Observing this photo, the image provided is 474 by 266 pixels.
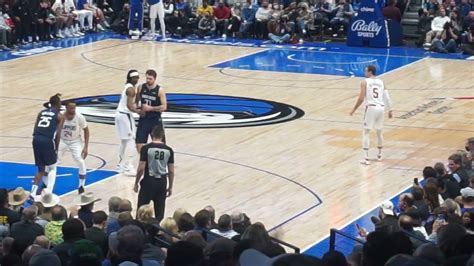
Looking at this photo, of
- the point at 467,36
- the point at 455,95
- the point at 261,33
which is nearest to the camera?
the point at 455,95

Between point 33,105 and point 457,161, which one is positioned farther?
point 33,105

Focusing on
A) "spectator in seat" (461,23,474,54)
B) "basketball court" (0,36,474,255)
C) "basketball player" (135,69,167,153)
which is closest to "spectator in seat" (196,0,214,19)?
"basketball court" (0,36,474,255)

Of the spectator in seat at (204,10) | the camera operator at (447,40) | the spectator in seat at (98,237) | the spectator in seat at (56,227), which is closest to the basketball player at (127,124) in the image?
the spectator in seat at (56,227)

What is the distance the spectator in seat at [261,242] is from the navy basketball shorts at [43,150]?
776 cm

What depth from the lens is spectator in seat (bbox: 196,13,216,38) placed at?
35938 mm

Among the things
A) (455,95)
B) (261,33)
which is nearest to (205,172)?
(455,95)

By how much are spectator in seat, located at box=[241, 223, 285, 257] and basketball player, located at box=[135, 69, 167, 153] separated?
8.49 metres

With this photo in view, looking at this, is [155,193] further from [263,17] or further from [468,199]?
[263,17]

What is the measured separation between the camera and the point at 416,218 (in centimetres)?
1156

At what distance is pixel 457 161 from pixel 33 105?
37.6ft

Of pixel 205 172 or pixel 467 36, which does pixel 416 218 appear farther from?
pixel 467 36

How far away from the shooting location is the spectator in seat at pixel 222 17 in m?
36.1

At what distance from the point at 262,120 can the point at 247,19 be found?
13772mm

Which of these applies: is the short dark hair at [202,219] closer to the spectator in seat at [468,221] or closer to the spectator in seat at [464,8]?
the spectator in seat at [468,221]
